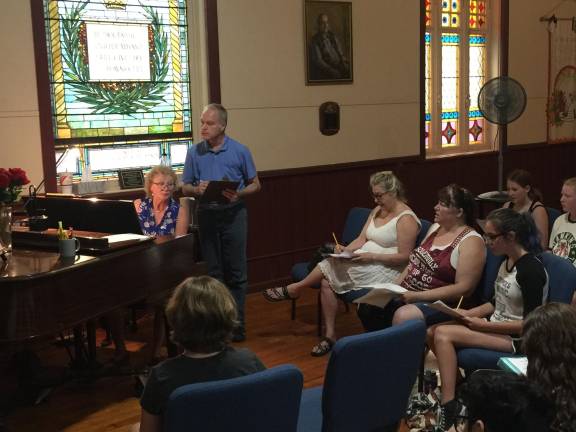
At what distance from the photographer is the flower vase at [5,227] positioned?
353 cm

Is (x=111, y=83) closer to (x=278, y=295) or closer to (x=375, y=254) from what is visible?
(x=278, y=295)

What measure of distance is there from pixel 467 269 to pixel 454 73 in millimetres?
4585

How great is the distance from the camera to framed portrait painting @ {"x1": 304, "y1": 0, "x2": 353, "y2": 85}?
21.7ft

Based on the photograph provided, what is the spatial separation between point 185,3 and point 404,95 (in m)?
2.47

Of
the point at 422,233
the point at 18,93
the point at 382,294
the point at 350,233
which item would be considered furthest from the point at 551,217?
the point at 18,93

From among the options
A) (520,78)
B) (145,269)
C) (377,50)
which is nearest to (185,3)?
(377,50)

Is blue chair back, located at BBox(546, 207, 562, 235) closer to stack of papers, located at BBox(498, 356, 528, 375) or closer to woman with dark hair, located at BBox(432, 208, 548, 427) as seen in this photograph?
woman with dark hair, located at BBox(432, 208, 548, 427)

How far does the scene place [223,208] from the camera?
16.9 ft

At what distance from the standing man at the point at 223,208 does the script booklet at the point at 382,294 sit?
3.98 ft

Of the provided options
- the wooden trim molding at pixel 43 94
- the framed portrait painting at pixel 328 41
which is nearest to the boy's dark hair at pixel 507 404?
the wooden trim molding at pixel 43 94

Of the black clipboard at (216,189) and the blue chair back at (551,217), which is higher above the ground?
the black clipboard at (216,189)

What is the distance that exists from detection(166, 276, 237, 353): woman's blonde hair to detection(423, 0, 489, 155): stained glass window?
18.5ft

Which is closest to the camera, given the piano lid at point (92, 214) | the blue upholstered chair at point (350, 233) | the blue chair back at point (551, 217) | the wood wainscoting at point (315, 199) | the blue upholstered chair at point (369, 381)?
the blue upholstered chair at point (369, 381)

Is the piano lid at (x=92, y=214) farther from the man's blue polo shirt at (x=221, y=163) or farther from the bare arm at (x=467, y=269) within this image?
the bare arm at (x=467, y=269)
